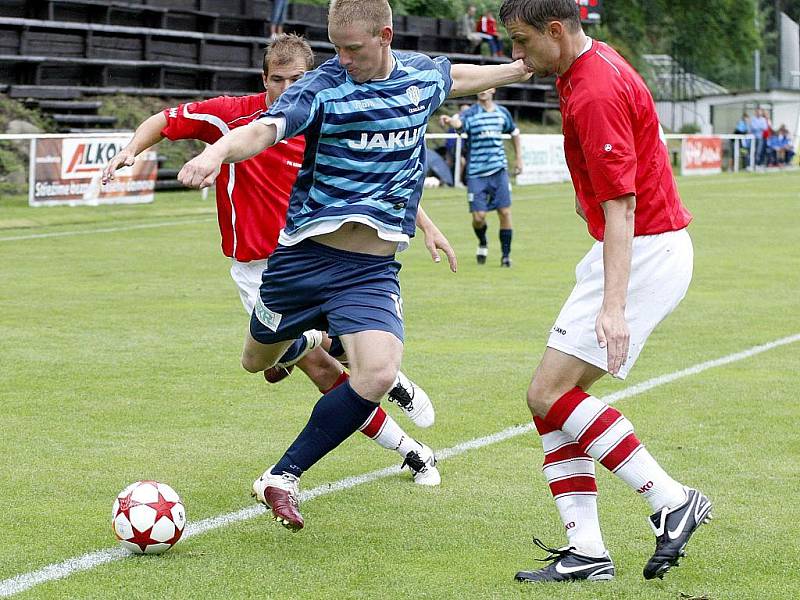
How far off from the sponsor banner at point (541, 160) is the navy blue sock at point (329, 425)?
26636mm

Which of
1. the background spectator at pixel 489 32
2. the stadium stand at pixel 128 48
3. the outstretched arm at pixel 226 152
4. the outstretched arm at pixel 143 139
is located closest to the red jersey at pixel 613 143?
the outstretched arm at pixel 226 152

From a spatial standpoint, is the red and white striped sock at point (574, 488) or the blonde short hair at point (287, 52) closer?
the red and white striped sock at point (574, 488)

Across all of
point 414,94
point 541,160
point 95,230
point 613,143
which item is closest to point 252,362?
point 414,94

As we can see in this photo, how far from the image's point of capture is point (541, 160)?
32562 mm

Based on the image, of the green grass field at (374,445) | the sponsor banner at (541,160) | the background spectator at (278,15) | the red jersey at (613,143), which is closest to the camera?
the red jersey at (613,143)

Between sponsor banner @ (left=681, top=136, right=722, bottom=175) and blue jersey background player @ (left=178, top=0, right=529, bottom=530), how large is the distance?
34.4 m

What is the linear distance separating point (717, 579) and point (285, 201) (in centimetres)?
294

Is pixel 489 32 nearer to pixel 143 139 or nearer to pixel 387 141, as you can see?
pixel 143 139

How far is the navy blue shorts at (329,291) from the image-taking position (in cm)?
499

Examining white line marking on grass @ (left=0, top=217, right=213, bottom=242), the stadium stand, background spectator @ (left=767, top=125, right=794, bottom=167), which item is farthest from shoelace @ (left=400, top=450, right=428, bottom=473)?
background spectator @ (left=767, top=125, right=794, bottom=167)

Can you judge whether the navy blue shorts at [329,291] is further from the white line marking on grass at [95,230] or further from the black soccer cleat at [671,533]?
the white line marking on grass at [95,230]

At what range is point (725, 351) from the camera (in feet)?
30.9

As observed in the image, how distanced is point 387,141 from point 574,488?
1.47 meters

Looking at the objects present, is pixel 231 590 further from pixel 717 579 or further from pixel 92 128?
pixel 92 128
